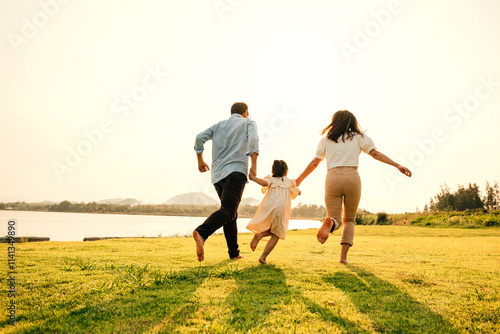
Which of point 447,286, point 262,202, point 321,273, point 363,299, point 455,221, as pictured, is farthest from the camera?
point 455,221

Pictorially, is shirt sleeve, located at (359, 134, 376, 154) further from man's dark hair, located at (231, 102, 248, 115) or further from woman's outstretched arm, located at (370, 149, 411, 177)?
man's dark hair, located at (231, 102, 248, 115)

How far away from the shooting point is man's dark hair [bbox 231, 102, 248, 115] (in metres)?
5.75

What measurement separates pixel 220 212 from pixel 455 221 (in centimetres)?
2311

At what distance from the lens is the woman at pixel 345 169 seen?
16.1 feet

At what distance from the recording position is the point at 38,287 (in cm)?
339

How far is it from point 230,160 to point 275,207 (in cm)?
104

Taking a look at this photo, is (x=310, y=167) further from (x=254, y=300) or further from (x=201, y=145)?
(x=254, y=300)

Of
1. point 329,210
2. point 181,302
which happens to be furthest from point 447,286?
point 181,302

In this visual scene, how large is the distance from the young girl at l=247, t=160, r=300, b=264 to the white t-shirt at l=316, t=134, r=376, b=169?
79cm

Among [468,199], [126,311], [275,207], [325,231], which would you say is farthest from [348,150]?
[468,199]

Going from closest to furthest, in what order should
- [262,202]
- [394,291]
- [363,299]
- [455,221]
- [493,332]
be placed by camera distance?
[493,332] < [363,299] < [394,291] < [262,202] < [455,221]

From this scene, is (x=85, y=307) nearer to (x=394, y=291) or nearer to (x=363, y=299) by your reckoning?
(x=363, y=299)

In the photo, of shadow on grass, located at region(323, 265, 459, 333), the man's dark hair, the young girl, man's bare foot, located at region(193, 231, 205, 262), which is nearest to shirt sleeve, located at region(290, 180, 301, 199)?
the young girl

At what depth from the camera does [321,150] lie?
5.36 meters
